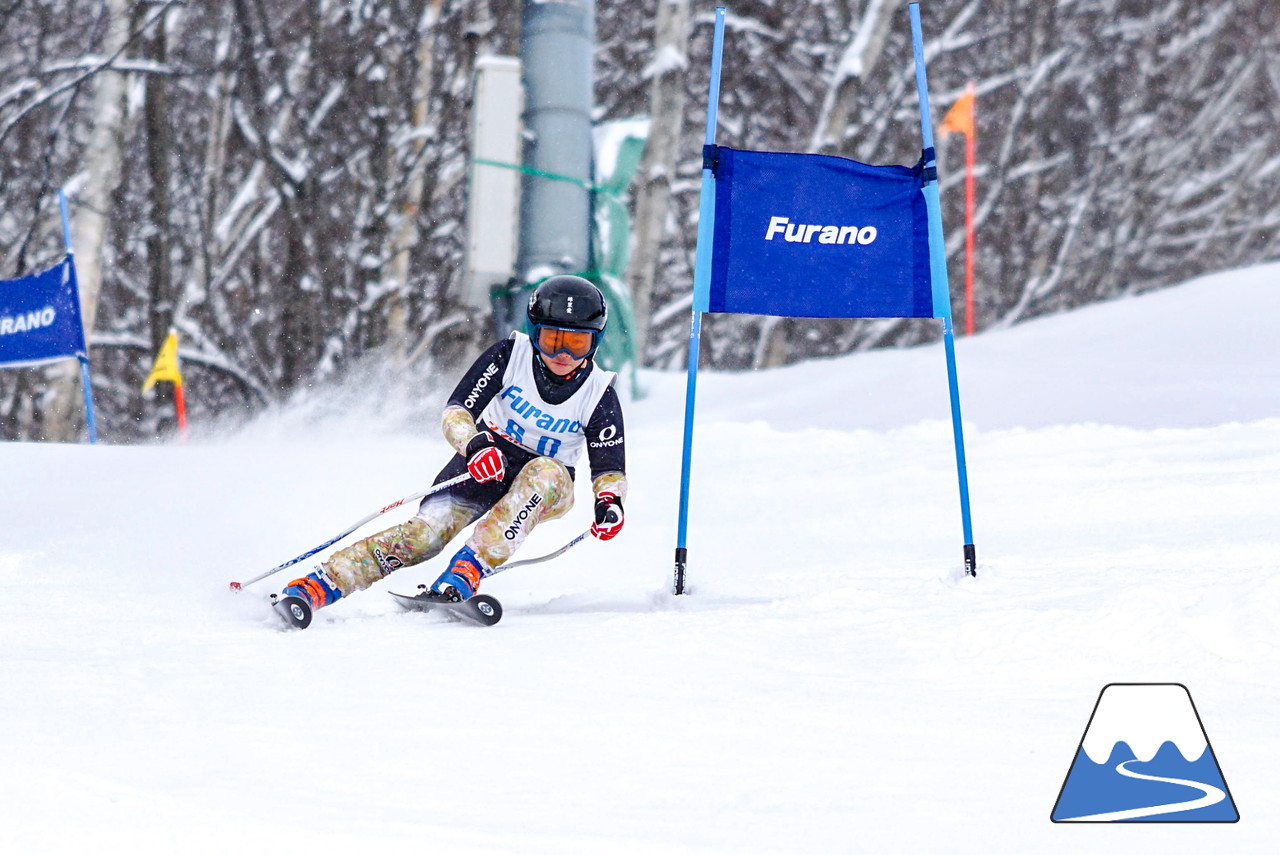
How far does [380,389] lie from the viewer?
12.8m

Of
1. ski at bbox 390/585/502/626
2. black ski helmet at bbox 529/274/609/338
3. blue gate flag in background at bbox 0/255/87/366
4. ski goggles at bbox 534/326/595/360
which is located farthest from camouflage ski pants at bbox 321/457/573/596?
blue gate flag in background at bbox 0/255/87/366

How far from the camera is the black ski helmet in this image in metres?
5.09

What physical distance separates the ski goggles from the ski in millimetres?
1086

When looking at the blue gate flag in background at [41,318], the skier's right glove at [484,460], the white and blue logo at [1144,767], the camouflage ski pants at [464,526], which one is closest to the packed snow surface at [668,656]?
the white and blue logo at [1144,767]

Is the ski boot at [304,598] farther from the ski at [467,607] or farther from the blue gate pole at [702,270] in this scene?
the blue gate pole at [702,270]

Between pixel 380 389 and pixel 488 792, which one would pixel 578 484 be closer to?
pixel 380 389

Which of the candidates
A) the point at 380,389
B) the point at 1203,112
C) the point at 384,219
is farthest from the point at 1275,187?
the point at 380,389

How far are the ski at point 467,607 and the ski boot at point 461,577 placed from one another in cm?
3

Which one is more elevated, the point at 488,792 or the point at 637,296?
the point at 637,296

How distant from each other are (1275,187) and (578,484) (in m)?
21.7

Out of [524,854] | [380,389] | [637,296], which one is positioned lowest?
[524,854]

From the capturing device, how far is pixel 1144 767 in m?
2.64

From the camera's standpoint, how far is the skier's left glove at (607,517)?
16.4ft

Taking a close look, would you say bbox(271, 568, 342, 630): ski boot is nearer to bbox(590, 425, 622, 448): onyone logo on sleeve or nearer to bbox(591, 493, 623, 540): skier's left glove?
bbox(591, 493, 623, 540): skier's left glove
